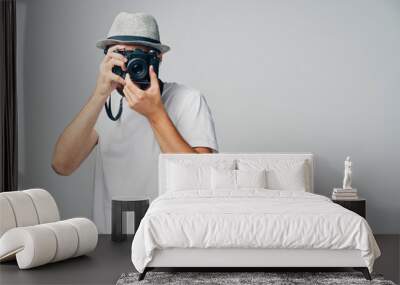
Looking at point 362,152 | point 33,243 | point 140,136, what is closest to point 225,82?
point 140,136

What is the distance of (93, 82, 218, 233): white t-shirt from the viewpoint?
18.5 ft

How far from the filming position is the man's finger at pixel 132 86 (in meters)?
5.42

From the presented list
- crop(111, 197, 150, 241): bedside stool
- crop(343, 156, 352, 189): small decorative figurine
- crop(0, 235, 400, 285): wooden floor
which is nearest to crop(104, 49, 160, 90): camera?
crop(111, 197, 150, 241): bedside stool

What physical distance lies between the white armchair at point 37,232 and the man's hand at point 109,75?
1237mm

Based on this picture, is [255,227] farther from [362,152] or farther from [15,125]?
[15,125]

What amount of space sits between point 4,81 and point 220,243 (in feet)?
9.18

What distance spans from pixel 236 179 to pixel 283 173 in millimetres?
410

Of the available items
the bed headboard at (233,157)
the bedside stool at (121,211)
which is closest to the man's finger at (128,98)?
the bed headboard at (233,157)

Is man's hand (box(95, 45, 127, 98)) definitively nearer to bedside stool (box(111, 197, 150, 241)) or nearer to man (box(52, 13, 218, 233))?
man (box(52, 13, 218, 233))

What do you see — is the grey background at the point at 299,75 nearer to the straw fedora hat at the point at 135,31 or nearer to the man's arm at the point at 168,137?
the straw fedora hat at the point at 135,31

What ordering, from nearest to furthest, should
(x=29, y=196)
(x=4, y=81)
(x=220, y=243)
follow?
(x=220, y=243)
(x=29, y=196)
(x=4, y=81)

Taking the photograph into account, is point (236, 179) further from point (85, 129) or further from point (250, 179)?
point (85, 129)

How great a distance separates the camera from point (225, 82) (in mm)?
5727

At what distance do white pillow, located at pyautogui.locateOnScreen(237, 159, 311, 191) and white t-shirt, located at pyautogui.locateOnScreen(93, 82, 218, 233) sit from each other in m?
0.45
